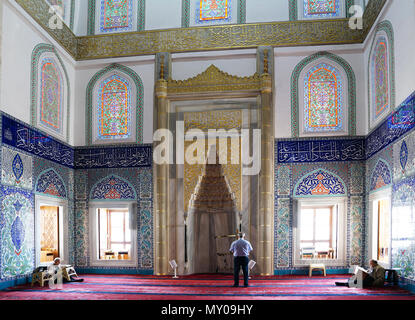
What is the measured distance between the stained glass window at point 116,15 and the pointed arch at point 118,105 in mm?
675

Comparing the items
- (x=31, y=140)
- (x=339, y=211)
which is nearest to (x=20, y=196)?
(x=31, y=140)

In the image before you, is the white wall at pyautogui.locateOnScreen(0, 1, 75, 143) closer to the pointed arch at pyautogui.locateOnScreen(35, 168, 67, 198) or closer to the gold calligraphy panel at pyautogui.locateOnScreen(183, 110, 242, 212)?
the pointed arch at pyautogui.locateOnScreen(35, 168, 67, 198)

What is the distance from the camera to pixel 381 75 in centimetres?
606

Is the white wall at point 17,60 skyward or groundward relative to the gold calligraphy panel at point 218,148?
skyward

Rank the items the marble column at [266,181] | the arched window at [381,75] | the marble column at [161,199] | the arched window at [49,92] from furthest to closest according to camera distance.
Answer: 1. the marble column at [161,199]
2. the marble column at [266,181]
3. the arched window at [49,92]
4. the arched window at [381,75]

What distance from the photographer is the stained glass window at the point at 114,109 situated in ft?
24.0

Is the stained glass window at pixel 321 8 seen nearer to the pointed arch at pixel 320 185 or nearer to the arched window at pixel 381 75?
the arched window at pixel 381 75

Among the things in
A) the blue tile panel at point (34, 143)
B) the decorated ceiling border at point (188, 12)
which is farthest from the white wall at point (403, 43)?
the blue tile panel at point (34, 143)

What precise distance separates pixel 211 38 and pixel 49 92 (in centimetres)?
261

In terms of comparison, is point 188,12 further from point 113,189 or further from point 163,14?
point 113,189

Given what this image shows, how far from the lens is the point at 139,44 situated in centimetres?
735

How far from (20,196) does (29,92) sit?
1381mm

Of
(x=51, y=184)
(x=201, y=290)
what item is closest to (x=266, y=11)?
(x=51, y=184)
